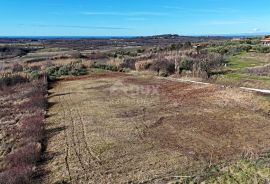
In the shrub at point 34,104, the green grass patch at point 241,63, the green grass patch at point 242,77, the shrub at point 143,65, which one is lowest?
the shrub at point 143,65

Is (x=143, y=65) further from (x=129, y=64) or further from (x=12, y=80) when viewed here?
(x=12, y=80)

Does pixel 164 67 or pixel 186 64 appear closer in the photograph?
pixel 186 64

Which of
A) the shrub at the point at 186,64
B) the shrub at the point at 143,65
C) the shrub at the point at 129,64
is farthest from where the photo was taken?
the shrub at the point at 129,64

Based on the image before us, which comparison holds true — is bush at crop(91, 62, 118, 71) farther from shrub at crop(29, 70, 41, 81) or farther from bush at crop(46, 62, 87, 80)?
shrub at crop(29, 70, 41, 81)

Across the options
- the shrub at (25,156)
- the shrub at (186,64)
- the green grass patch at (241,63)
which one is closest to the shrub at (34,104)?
the shrub at (25,156)

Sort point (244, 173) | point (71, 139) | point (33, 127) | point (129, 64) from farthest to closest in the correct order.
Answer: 1. point (129, 64)
2. point (33, 127)
3. point (71, 139)
4. point (244, 173)

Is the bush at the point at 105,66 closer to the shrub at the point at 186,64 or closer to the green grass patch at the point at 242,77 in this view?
the shrub at the point at 186,64

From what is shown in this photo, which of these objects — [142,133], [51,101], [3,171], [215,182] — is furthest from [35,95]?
[215,182]

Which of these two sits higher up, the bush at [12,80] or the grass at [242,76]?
the grass at [242,76]

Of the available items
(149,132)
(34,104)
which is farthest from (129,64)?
(149,132)
